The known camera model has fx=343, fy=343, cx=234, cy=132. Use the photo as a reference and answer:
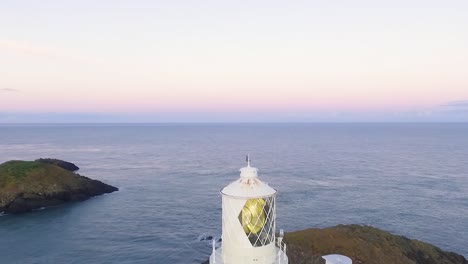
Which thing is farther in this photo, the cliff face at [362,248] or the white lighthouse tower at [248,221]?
the cliff face at [362,248]

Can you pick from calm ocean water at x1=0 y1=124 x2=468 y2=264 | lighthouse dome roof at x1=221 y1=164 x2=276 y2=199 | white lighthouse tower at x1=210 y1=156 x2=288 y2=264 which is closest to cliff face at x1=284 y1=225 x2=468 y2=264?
Result: calm ocean water at x1=0 y1=124 x2=468 y2=264

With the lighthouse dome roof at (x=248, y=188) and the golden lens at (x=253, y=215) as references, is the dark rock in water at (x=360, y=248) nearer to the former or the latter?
the golden lens at (x=253, y=215)

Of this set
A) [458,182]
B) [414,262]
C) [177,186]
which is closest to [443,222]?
[414,262]

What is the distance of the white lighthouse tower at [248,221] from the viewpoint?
12203 millimetres

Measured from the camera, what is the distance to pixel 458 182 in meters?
64.8

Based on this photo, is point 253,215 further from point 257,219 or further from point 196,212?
point 196,212

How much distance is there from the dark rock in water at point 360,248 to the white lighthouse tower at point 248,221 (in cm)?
1443

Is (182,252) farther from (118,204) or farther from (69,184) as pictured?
(69,184)

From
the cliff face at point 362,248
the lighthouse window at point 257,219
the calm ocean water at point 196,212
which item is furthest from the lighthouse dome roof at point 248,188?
the calm ocean water at point 196,212

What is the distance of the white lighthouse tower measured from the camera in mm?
12203

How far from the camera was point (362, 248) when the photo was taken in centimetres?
2731

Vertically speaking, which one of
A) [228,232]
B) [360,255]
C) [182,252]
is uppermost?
[228,232]

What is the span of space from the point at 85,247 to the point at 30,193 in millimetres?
20597

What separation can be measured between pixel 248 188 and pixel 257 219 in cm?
121
